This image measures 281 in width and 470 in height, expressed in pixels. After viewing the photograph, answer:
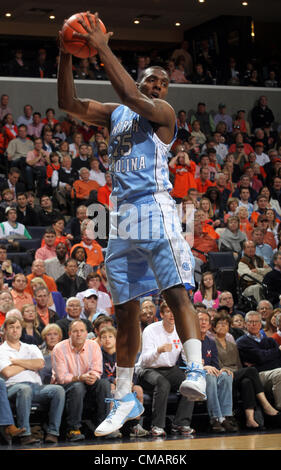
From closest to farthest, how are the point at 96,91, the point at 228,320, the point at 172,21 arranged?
the point at 228,320, the point at 96,91, the point at 172,21

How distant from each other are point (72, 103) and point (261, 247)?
753 centimetres

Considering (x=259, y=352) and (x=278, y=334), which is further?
(x=278, y=334)

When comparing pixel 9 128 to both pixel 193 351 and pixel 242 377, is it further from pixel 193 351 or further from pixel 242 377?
pixel 193 351

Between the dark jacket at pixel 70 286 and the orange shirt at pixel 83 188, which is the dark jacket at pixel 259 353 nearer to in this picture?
the dark jacket at pixel 70 286

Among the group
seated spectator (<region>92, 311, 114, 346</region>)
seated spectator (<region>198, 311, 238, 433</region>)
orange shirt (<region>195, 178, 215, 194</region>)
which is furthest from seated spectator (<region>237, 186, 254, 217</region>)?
seated spectator (<region>92, 311, 114, 346</region>)

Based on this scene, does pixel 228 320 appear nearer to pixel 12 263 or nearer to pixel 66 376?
pixel 66 376

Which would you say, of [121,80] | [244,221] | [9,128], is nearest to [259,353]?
[244,221]

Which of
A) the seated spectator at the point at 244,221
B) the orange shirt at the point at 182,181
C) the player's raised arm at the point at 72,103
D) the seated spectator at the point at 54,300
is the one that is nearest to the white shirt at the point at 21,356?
the seated spectator at the point at 54,300

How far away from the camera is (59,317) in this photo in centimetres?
878

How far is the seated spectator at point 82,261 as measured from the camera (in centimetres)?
976

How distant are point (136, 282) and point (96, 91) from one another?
43.5ft

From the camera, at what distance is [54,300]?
8.95 metres

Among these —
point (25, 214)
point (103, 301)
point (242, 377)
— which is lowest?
point (242, 377)
